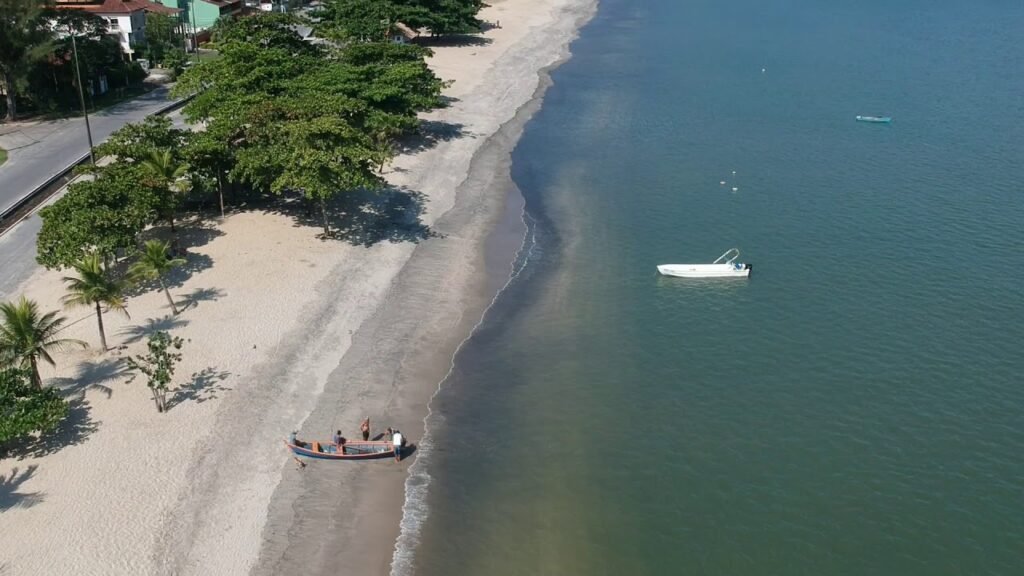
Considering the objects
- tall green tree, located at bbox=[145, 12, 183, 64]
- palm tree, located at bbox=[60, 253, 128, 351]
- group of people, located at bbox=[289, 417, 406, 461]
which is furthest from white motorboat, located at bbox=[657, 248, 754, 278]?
tall green tree, located at bbox=[145, 12, 183, 64]

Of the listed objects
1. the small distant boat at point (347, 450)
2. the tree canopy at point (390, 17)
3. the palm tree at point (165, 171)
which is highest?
the tree canopy at point (390, 17)

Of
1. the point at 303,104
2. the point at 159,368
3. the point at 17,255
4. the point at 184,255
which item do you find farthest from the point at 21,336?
the point at 303,104

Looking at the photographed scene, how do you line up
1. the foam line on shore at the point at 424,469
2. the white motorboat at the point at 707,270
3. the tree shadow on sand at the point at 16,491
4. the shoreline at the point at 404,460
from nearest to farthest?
the shoreline at the point at 404,460, the tree shadow on sand at the point at 16,491, the foam line on shore at the point at 424,469, the white motorboat at the point at 707,270

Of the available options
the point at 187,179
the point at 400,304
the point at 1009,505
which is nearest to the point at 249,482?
the point at 400,304

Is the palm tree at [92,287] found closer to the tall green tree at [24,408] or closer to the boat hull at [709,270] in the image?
the tall green tree at [24,408]

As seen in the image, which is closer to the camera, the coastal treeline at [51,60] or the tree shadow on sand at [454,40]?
the coastal treeline at [51,60]

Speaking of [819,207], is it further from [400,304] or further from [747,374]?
[400,304]

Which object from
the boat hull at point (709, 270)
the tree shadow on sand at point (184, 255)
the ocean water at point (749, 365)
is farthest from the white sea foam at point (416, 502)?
the tree shadow on sand at point (184, 255)
